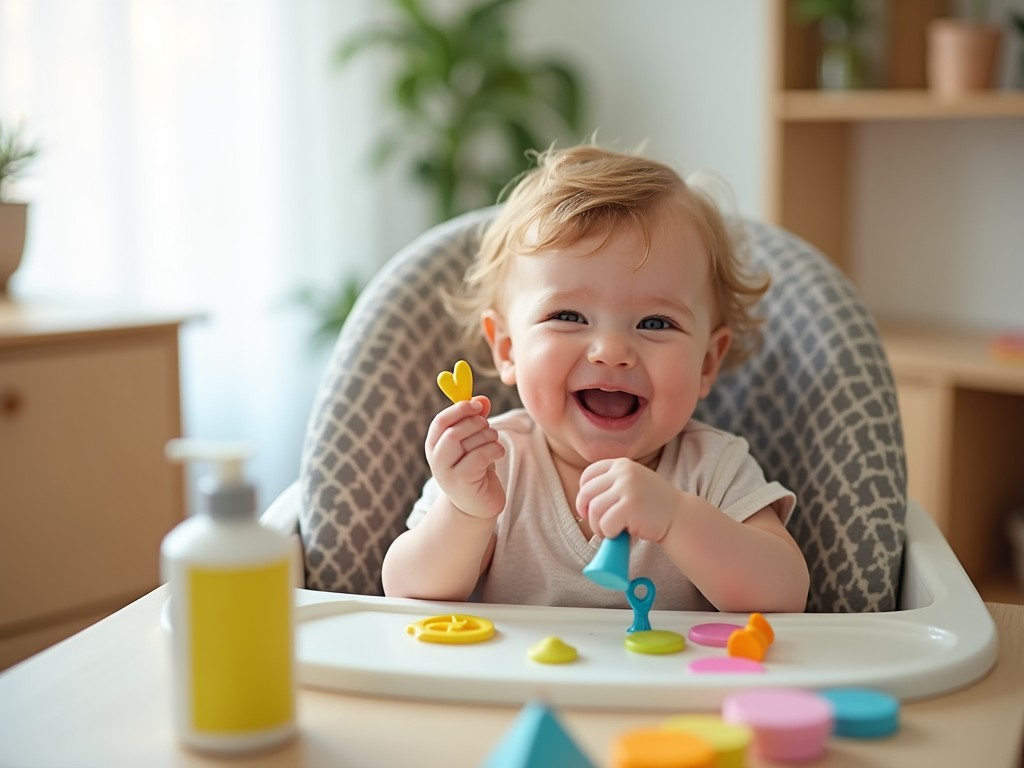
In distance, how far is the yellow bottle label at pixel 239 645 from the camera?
2.29ft

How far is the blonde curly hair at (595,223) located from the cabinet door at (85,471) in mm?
636

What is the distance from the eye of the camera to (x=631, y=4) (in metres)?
3.01

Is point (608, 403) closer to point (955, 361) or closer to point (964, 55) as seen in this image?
point (955, 361)

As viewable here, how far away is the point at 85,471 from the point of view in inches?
68.6

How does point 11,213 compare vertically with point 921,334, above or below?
above

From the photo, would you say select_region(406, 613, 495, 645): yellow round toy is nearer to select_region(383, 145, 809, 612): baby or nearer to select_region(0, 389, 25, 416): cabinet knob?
select_region(383, 145, 809, 612): baby

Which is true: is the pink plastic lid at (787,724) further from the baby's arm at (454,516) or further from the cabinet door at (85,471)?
the cabinet door at (85,471)

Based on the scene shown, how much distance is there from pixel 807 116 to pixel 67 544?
1509 mm

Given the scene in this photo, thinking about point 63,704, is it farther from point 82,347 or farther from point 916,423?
point 916,423

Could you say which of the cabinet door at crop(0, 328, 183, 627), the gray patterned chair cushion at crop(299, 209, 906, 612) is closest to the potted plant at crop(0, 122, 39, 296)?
the cabinet door at crop(0, 328, 183, 627)

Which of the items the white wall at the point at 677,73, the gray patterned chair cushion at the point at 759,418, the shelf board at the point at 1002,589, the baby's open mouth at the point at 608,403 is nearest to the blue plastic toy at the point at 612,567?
the baby's open mouth at the point at 608,403

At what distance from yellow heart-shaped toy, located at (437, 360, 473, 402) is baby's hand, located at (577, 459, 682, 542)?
12 cm

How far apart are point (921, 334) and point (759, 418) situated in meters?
1.19

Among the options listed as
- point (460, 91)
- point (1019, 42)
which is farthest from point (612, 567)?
point (460, 91)
